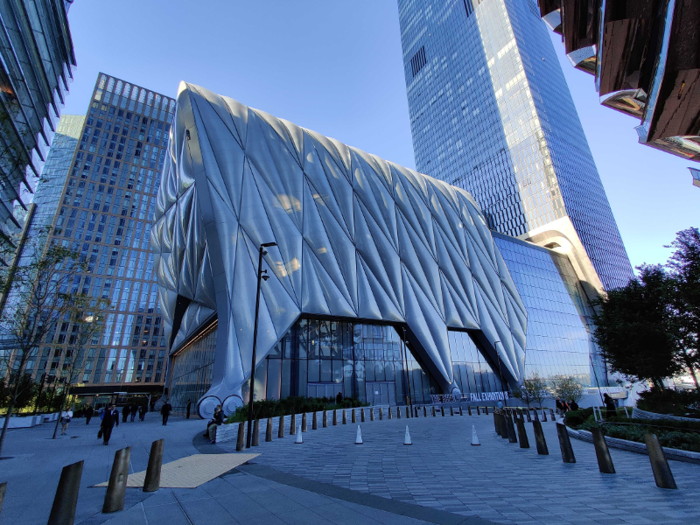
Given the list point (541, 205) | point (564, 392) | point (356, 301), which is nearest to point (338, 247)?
point (356, 301)

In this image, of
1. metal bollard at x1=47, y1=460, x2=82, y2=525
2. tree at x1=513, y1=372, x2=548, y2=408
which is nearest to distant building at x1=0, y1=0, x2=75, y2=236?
metal bollard at x1=47, y1=460, x2=82, y2=525

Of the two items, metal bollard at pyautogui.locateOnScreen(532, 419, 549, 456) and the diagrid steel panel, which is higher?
the diagrid steel panel

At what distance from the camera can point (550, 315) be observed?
190 feet

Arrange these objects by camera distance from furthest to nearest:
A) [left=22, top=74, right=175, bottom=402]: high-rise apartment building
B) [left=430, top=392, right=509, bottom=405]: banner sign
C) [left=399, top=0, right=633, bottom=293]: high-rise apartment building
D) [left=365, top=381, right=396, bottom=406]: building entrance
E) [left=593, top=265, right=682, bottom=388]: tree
A: [left=22, top=74, right=175, bottom=402]: high-rise apartment building, [left=399, top=0, right=633, bottom=293]: high-rise apartment building, [left=430, top=392, right=509, bottom=405]: banner sign, [left=365, top=381, right=396, bottom=406]: building entrance, [left=593, top=265, right=682, bottom=388]: tree

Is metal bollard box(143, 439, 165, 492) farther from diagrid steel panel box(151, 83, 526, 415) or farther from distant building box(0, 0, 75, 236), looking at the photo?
distant building box(0, 0, 75, 236)

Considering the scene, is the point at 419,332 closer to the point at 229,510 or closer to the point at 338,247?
the point at 338,247

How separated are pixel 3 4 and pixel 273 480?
1226 inches

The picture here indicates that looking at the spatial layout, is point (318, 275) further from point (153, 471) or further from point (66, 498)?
point (66, 498)

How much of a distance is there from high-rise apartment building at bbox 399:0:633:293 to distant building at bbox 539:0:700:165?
7588cm

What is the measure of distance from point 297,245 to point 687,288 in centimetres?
2663

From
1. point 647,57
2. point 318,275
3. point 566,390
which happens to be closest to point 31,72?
point 318,275

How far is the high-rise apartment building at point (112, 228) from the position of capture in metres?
79.1

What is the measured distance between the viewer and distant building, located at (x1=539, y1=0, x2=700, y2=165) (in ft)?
8.80

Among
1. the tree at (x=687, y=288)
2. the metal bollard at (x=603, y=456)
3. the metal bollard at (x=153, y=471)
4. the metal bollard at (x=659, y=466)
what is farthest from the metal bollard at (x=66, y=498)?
the tree at (x=687, y=288)
